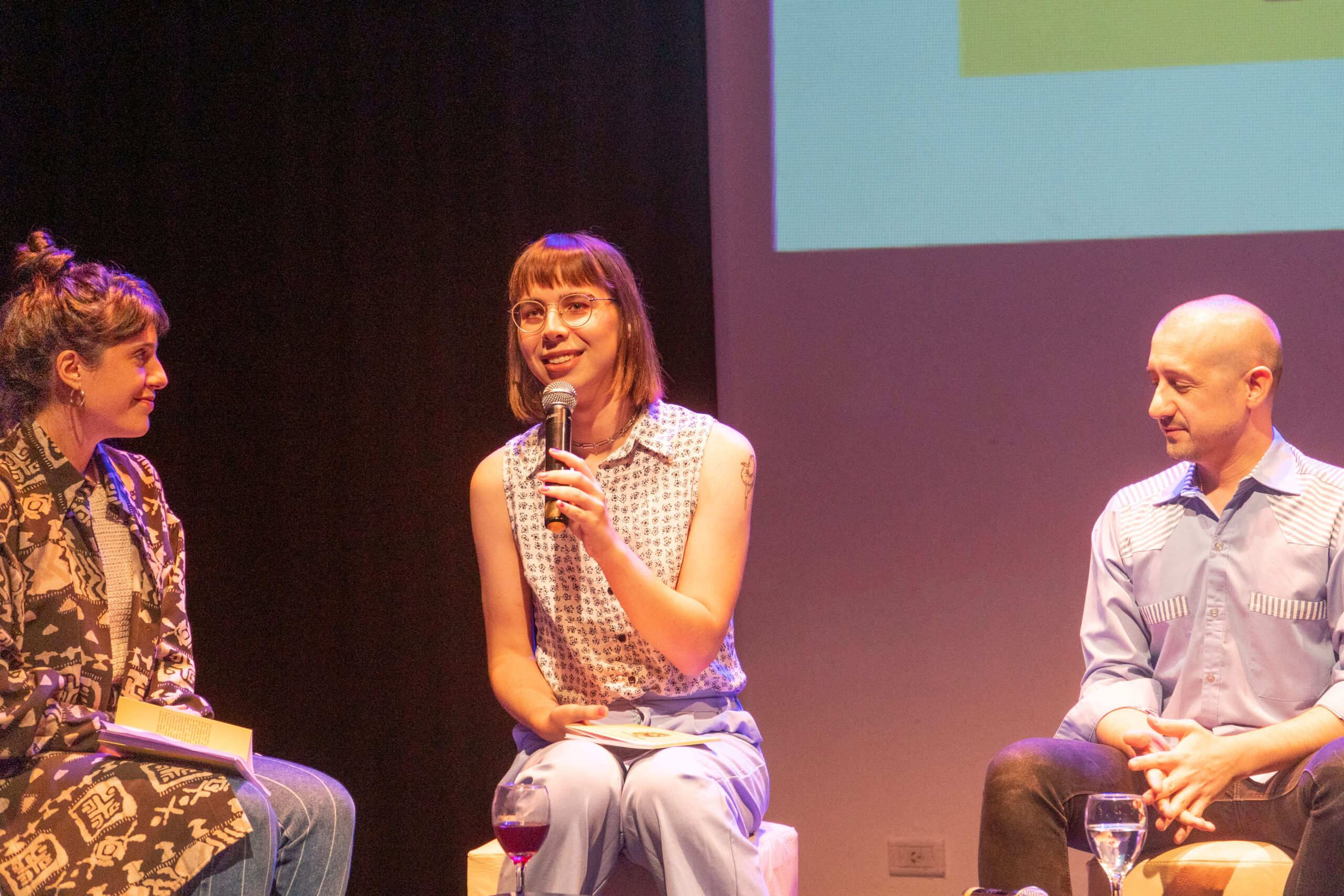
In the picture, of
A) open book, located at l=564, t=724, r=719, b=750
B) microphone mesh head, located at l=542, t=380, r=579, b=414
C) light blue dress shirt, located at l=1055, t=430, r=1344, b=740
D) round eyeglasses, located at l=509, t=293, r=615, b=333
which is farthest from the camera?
round eyeglasses, located at l=509, t=293, r=615, b=333

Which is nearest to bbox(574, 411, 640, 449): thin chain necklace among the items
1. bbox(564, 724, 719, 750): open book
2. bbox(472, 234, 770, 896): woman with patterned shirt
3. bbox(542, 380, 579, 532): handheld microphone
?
bbox(472, 234, 770, 896): woman with patterned shirt

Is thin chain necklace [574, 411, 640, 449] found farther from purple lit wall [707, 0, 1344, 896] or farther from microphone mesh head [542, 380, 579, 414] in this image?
purple lit wall [707, 0, 1344, 896]

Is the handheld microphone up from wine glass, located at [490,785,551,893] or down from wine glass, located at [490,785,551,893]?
up

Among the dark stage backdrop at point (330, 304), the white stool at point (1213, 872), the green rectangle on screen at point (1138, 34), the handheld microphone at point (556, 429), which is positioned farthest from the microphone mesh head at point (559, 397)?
the green rectangle on screen at point (1138, 34)

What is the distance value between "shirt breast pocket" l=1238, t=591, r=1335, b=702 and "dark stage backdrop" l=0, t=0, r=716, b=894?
170 centimetres

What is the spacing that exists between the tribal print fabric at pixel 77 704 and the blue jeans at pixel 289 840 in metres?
0.06

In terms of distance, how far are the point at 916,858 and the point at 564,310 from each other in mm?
1843

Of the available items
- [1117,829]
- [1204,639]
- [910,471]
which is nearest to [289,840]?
[1117,829]

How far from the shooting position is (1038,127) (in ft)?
10.6

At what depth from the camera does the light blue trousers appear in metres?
1.84

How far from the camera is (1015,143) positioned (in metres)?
3.25

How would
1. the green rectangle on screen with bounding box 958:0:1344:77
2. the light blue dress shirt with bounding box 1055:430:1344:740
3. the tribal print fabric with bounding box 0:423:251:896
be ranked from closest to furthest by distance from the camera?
the tribal print fabric with bounding box 0:423:251:896 → the light blue dress shirt with bounding box 1055:430:1344:740 → the green rectangle on screen with bounding box 958:0:1344:77

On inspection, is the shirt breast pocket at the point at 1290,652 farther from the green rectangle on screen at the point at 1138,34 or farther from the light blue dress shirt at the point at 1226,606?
the green rectangle on screen at the point at 1138,34

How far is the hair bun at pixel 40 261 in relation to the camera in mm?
2141
